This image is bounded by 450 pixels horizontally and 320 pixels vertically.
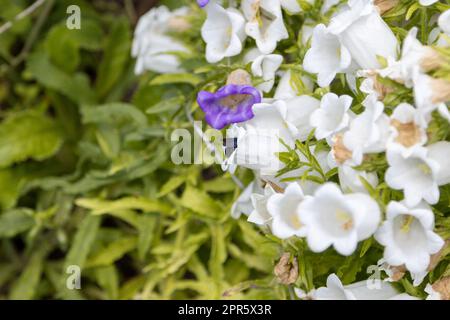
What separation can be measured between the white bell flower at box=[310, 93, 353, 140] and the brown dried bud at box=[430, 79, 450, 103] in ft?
0.51

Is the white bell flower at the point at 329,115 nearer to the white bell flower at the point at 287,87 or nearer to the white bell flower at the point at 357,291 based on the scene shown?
the white bell flower at the point at 287,87

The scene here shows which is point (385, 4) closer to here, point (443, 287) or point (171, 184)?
point (443, 287)

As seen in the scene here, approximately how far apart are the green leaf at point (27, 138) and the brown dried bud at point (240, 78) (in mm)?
763

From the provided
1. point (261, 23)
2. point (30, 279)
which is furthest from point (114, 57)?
point (261, 23)

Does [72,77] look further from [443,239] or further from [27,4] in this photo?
[443,239]

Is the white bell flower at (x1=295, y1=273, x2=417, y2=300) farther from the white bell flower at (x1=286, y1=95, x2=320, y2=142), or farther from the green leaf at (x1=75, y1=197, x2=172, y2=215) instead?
the green leaf at (x1=75, y1=197, x2=172, y2=215)

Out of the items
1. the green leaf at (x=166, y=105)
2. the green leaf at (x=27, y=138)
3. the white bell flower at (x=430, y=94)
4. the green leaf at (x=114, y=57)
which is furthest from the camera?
the green leaf at (x=114, y=57)

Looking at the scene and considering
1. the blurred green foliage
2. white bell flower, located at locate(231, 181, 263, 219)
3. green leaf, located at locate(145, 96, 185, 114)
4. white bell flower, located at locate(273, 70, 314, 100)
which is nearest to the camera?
white bell flower, located at locate(273, 70, 314, 100)

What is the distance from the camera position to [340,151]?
1.11 m

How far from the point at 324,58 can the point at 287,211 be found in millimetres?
304

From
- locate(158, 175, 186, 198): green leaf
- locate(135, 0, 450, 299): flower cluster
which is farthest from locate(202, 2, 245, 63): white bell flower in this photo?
locate(158, 175, 186, 198): green leaf

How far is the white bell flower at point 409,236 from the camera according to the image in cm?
106

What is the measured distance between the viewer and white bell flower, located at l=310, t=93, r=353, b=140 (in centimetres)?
117

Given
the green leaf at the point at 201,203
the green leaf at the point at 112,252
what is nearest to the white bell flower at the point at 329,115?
the green leaf at the point at 201,203
